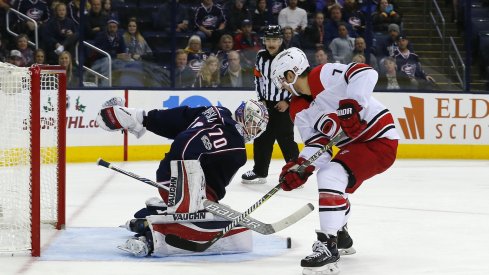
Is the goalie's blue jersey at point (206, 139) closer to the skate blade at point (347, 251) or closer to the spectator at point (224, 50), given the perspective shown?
the skate blade at point (347, 251)

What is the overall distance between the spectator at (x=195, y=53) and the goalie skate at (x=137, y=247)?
17.0 feet

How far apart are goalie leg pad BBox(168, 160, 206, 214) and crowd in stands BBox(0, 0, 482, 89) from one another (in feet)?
15.6

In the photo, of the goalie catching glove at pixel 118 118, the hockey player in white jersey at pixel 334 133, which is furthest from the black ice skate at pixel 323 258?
the goalie catching glove at pixel 118 118

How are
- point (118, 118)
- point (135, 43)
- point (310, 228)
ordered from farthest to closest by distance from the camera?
point (135, 43) → point (310, 228) → point (118, 118)

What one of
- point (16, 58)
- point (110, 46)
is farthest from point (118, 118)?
point (110, 46)

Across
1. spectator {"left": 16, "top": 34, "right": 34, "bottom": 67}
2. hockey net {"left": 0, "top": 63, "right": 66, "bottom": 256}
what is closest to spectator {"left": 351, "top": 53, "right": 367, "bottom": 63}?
spectator {"left": 16, "top": 34, "right": 34, "bottom": 67}

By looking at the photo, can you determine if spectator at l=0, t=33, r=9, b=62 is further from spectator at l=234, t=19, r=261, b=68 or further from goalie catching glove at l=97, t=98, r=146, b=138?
goalie catching glove at l=97, t=98, r=146, b=138

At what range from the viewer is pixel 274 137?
8.34 meters

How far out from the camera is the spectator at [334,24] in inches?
414

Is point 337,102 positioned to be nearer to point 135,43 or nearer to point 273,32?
point 273,32

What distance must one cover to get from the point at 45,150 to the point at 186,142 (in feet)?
5.50

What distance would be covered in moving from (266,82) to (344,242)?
10.0 ft

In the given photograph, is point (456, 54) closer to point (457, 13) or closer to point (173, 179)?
point (457, 13)

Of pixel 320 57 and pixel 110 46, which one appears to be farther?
pixel 320 57
